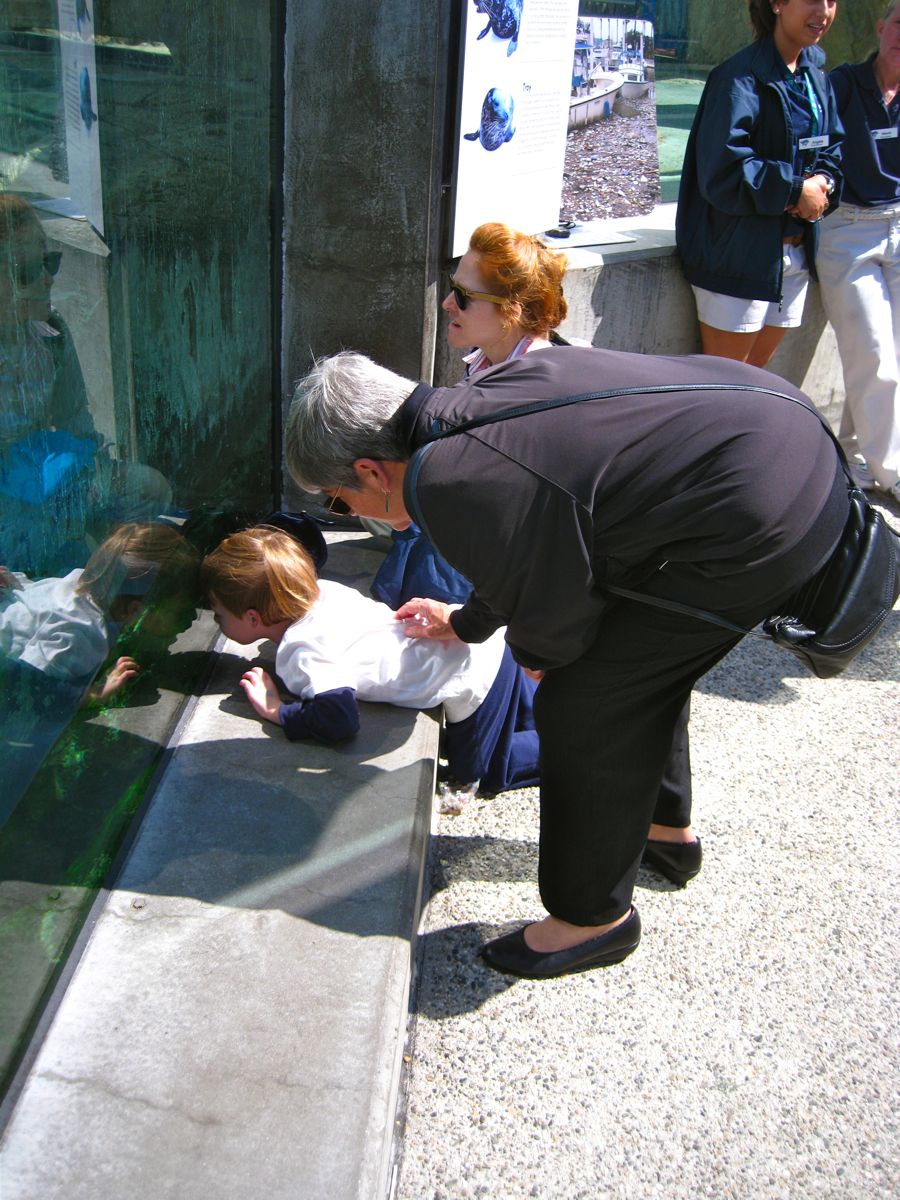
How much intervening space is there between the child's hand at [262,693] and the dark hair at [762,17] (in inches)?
127

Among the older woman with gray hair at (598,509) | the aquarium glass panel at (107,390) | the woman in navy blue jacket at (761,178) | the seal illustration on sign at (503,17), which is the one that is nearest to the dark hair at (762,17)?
the woman in navy blue jacket at (761,178)

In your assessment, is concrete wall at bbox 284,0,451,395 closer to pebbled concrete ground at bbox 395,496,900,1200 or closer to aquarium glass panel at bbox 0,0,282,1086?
aquarium glass panel at bbox 0,0,282,1086

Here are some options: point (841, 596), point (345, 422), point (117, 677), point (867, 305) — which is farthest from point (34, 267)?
point (867, 305)

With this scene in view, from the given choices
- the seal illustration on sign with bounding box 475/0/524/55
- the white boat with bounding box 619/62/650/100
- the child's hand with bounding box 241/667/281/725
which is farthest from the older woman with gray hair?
the white boat with bounding box 619/62/650/100

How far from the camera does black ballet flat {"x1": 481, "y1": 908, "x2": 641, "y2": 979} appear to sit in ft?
8.36

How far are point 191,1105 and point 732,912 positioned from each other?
1.47 meters

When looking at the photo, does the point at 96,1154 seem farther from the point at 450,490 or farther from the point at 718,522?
the point at 718,522

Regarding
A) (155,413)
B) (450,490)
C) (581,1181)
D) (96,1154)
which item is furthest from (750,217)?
(96,1154)

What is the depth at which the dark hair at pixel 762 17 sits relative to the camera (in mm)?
4406

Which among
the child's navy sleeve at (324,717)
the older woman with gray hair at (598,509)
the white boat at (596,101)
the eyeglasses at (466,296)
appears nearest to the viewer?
the older woman with gray hair at (598,509)

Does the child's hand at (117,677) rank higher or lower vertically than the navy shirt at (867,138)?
lower

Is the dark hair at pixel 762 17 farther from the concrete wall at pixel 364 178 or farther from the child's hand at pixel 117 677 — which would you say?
the child's hand at pixel 117 677

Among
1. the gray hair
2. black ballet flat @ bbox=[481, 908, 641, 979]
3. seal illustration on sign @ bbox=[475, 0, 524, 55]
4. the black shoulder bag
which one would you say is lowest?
black ballet flat @ bbox=[481, 908, 641, 979]

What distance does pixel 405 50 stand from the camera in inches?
131
